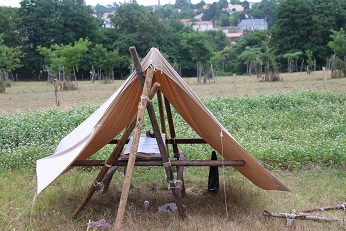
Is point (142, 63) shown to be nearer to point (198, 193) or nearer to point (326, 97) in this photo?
point (198, 193)

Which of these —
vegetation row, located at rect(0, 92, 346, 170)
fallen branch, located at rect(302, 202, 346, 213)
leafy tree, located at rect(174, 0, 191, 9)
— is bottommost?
fallen branch, located at rect(302, 202, 346, 213)

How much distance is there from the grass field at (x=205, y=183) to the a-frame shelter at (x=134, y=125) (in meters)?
0.44

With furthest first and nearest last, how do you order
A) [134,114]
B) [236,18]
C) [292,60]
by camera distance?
[236,18], [292,60], [134,114]

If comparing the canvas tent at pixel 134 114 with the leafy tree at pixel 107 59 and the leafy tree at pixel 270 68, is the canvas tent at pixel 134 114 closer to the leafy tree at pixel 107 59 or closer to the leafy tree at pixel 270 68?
the leafy tree at pixel 270 68

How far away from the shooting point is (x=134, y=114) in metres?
5.97

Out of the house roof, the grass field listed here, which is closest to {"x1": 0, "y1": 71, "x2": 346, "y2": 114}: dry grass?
the grass field

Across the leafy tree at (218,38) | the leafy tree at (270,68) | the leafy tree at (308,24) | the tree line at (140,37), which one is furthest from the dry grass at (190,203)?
the leafy tree at (218,38)

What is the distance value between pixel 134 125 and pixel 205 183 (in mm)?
2098

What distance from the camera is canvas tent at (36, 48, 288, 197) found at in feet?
16.7

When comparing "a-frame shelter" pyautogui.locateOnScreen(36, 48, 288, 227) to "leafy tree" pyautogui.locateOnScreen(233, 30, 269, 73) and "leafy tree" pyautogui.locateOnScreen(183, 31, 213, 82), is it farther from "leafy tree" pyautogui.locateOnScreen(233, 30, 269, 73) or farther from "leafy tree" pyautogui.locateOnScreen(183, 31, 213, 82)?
"leafy tree" pyautogui.locateOnScreen(233, 30, 269, 73)

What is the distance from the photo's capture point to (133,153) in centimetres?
482

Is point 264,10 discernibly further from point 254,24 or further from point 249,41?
point 249,41

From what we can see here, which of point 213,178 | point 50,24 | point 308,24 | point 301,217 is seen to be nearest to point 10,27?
point 50,24

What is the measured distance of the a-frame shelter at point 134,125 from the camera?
201 inches
